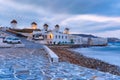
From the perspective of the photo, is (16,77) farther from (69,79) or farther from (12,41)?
(12,41)

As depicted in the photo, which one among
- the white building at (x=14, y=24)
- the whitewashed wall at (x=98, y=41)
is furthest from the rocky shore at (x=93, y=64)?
the whitewashed wall at (x=98, y=41)

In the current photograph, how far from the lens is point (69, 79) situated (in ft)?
25.0

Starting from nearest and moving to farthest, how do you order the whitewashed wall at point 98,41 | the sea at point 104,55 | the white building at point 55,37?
1. the sea at point 104,55
2. the white building at point 55,37
3. the whitewashed wall at point 98,41

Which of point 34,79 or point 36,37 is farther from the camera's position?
point 36,37

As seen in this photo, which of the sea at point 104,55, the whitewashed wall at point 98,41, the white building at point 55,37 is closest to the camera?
the sea at point 104,55

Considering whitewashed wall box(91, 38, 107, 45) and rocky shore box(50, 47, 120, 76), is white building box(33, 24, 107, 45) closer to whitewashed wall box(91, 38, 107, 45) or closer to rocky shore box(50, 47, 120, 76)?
whitewashed wall box(91, 38, 107, 45)

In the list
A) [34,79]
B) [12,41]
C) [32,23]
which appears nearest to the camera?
[34,79]

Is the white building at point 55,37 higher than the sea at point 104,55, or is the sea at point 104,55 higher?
the white building at point 55,37

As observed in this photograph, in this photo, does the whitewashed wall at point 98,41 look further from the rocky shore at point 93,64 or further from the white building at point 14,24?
the rocky shore at point 93,64

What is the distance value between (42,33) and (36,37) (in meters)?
1.98

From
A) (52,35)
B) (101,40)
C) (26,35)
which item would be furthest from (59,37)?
(101,40)

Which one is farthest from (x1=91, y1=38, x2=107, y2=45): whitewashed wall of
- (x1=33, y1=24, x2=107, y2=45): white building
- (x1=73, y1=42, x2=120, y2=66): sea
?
(x1=73, y1=42, x2=120, y2=66): sea

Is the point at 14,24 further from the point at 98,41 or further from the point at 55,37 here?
the point at 98,41

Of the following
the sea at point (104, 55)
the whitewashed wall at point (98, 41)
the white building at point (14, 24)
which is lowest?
the sea at point (104, 55)
